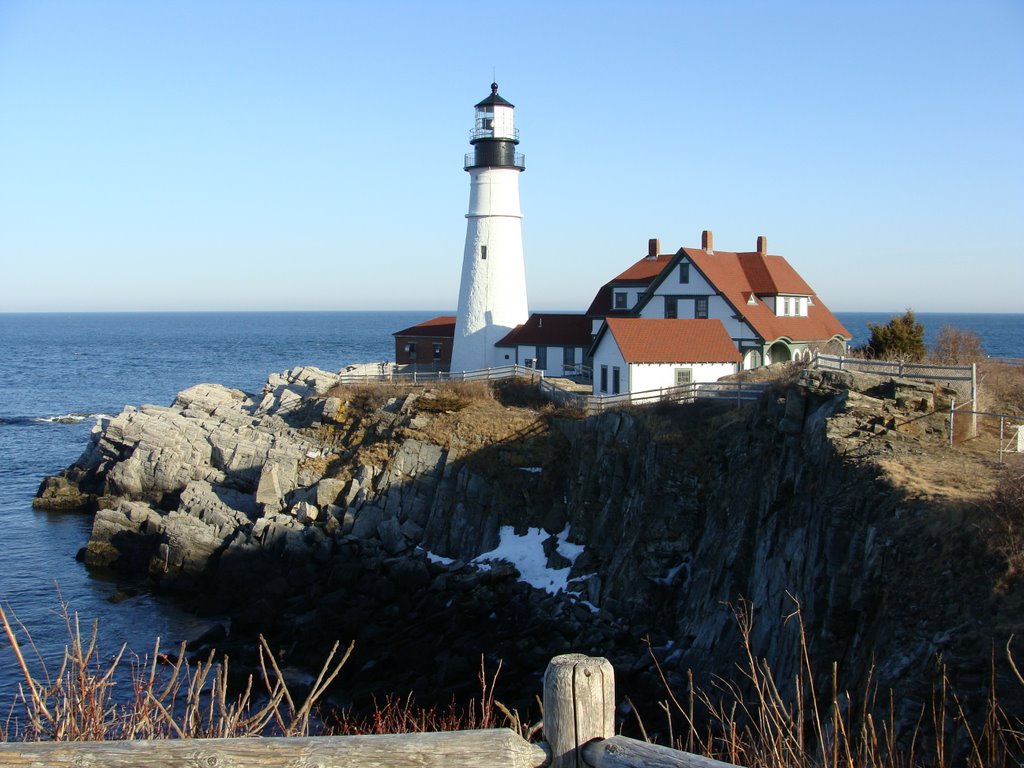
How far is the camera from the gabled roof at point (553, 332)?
130 ft

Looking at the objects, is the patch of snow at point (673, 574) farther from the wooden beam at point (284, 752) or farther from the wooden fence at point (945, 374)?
the wooden beam at point (284, 752)

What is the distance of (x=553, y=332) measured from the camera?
40.0m

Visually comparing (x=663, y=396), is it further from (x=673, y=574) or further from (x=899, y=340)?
(x=899, y=340)

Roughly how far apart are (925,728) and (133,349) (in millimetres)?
125831

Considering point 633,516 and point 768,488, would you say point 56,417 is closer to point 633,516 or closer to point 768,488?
point 633,516

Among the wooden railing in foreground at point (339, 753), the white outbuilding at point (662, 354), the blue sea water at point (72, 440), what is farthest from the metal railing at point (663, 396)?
the wooden railing in foreground at point (339, 753)

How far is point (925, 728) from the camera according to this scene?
11.4 meters

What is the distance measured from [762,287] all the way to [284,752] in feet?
115

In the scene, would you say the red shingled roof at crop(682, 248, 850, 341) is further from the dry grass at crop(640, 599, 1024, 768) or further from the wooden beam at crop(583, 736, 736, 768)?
the wooden beam at crop(583, 736, 736, 768)

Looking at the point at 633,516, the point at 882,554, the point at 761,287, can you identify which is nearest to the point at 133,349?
the point at 761,287

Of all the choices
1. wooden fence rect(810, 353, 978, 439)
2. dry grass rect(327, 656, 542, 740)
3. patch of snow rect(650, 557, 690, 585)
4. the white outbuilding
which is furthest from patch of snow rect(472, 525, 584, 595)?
wooden fence rect(810, 353, 978, 439)

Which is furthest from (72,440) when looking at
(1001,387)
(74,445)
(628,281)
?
(1001,387)

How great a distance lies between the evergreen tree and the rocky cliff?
8.64m

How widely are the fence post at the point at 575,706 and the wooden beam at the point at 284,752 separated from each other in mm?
245
